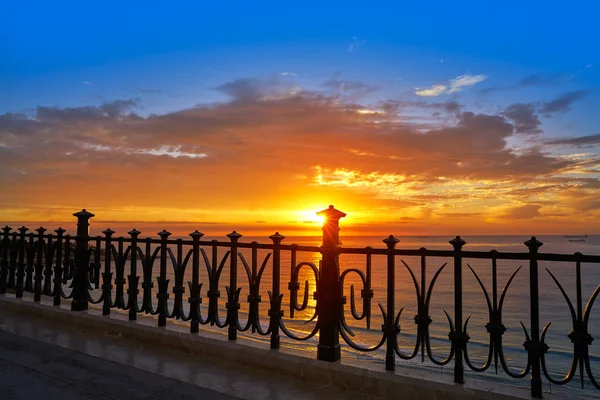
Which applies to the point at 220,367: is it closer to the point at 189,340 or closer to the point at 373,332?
the point at 189,340

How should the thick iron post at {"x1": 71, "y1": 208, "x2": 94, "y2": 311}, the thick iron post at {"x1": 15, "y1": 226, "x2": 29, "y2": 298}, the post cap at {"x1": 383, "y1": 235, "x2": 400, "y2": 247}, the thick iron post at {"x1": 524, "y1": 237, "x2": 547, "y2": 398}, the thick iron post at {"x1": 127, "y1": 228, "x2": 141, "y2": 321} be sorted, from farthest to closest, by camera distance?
the thick iron post at {"x1": 15, "y1": 226, "x2": 29, "y2": 298} → the thick iron post at {"x1": 71, "y1": 208, "x2": 94, "y2": 311} → the thick iron post at {"x1": 127, "y1": 228, "x2": 141, "y2": 321} → the post cap at {"x1": 383, "y1": 235, "x2": 400, "y2": 247} → the thick iron post at {"x1": 524, "y1": 237, "x2": 547, "y2": 398}

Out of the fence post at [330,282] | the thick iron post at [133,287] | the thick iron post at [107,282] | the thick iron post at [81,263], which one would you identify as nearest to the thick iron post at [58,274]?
the thick iron post at [81,263]

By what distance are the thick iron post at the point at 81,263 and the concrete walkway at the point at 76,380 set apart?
1650 mm

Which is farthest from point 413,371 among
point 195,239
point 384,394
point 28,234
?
point 28,234

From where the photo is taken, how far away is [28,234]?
8.20 metres

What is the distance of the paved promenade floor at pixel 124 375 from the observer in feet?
13.2

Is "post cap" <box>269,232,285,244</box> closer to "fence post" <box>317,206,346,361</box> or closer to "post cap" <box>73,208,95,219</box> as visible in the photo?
"fence post" <box>317,206,346,361</box>

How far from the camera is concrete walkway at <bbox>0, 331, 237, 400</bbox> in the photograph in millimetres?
3947

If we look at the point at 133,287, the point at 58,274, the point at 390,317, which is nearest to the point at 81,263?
the point at 58,274

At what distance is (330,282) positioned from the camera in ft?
15.9

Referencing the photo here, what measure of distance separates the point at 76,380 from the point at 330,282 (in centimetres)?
290

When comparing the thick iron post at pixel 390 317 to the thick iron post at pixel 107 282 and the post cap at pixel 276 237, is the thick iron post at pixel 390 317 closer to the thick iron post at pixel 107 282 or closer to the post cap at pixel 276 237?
the post cap at pixel 276 237

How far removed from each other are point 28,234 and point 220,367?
5.73 meters

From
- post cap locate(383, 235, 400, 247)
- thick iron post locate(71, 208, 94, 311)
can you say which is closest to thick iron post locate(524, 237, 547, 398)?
post cap locate(383, 235, 400, 247)
